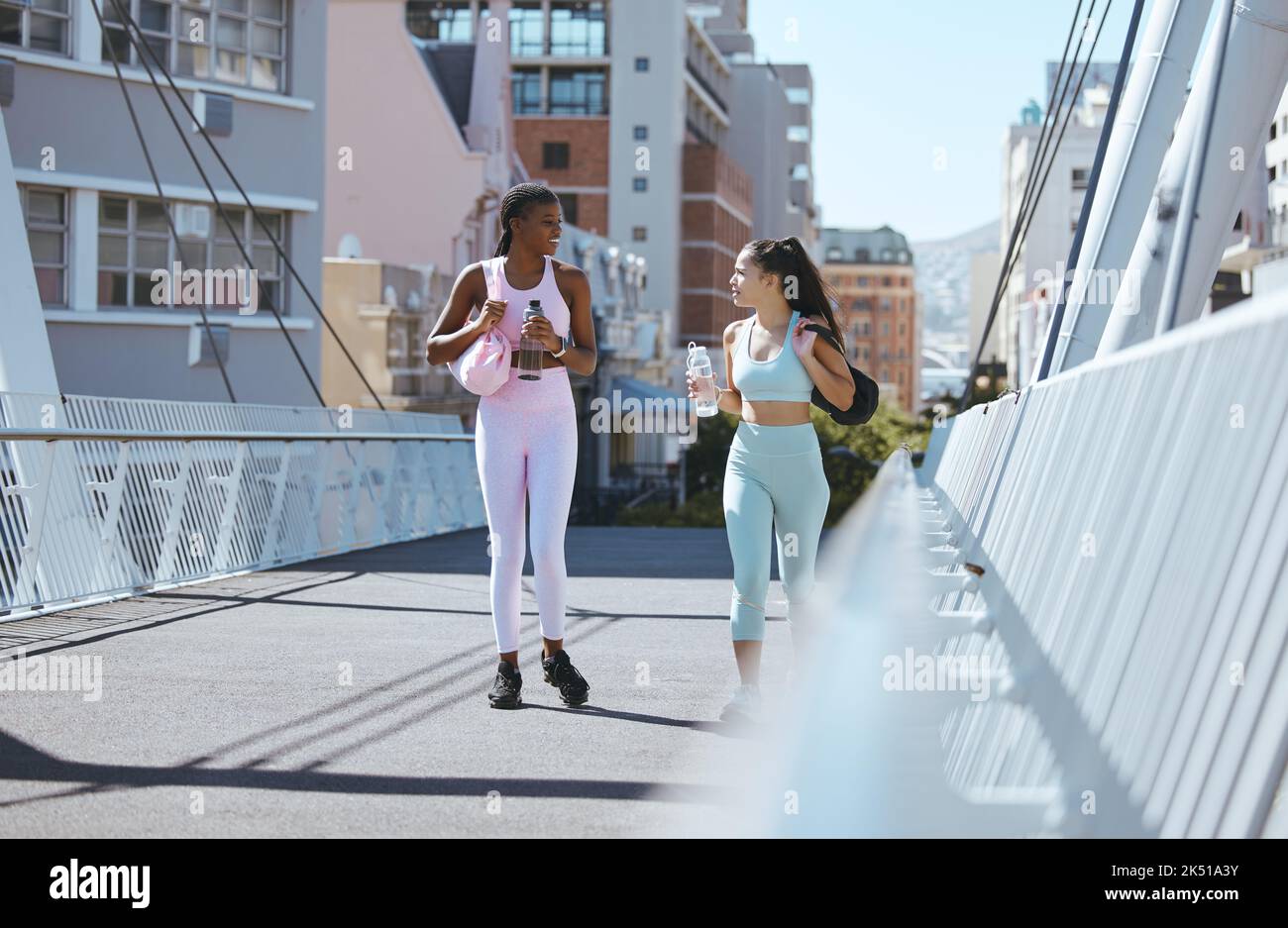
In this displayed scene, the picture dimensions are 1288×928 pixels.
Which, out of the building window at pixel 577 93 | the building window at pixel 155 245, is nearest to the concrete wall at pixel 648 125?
the building window at pixel 577 93

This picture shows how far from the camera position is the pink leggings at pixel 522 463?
7.00 metres

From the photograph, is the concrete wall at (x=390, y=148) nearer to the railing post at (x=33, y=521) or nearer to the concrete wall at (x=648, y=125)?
the railing post at (x=33, y=521)

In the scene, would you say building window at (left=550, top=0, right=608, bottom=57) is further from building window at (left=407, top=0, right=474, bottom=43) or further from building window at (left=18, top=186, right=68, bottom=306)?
building window at (left=18, top=186, right=68, bottom=306)

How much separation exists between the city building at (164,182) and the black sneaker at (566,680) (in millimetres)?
17259

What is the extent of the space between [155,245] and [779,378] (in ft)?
72.3

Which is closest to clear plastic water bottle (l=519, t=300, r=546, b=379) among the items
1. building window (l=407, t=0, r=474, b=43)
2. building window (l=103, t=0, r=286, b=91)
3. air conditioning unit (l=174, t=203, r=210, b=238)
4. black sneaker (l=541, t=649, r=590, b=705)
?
black sneaker (l=541, t=649, r=590, b=705)

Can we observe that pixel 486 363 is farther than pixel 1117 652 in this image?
Yes

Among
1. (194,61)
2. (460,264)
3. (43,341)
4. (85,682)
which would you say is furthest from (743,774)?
(460,264)

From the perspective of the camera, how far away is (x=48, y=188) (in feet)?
84.5

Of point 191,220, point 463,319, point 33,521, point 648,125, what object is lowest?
point 33,521

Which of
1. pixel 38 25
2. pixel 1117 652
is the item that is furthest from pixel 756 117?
pixel 1117 652

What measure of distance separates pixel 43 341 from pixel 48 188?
11.1 metres

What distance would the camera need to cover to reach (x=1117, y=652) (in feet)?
13.8

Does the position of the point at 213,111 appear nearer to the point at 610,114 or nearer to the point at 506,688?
the point at 506,688
